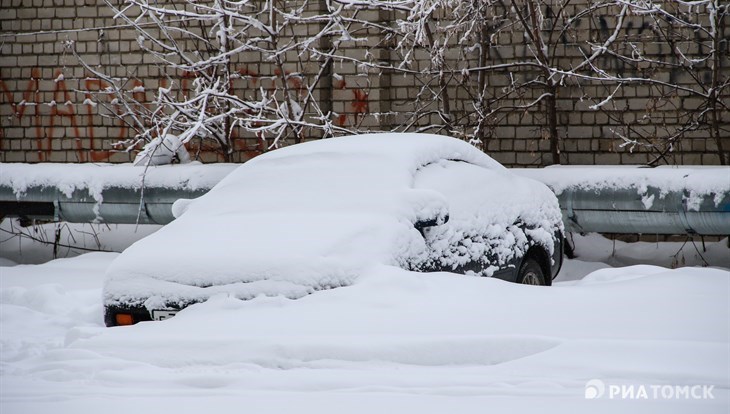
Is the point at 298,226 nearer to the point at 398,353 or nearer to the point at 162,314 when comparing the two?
the point at 162,314

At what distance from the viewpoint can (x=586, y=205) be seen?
828cm

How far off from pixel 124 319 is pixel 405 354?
1760 millimetres

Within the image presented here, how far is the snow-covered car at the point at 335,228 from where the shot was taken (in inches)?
197

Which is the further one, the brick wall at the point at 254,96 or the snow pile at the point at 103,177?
the brick wall at the point at 254,96

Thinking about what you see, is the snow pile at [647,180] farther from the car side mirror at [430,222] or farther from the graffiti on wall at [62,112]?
the graffiti on wall at [62,112]

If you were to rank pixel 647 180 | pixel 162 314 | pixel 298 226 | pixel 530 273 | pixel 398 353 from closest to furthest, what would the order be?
pixel 398 353 → pixel 162 314 → pixel 298 226 → pixel 530 273 → pixel 647 180

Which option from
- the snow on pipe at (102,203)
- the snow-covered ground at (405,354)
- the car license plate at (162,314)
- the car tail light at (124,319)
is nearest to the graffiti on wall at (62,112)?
the snow on pipe at (102,203)

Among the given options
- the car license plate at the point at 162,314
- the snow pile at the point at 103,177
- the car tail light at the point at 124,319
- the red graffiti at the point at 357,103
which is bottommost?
the car tail light at the point at 124,319

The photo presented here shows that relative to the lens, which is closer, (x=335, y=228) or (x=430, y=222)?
(x=335, y=228)

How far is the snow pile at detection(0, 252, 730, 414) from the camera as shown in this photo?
3.74m

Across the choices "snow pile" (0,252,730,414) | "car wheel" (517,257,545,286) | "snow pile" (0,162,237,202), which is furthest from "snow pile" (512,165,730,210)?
"snow pile" (0,162,237,202)

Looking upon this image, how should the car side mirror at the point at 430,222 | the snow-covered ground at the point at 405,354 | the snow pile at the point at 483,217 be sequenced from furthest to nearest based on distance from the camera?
the snow pile at the point at 483,217
the car side mirror at the point at 430,222
the snow-covered ground at the point at 405,354

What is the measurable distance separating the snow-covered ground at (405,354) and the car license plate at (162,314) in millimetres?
180

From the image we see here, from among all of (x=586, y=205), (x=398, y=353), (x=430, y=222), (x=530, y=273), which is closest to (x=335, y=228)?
(x=430, y=222)
